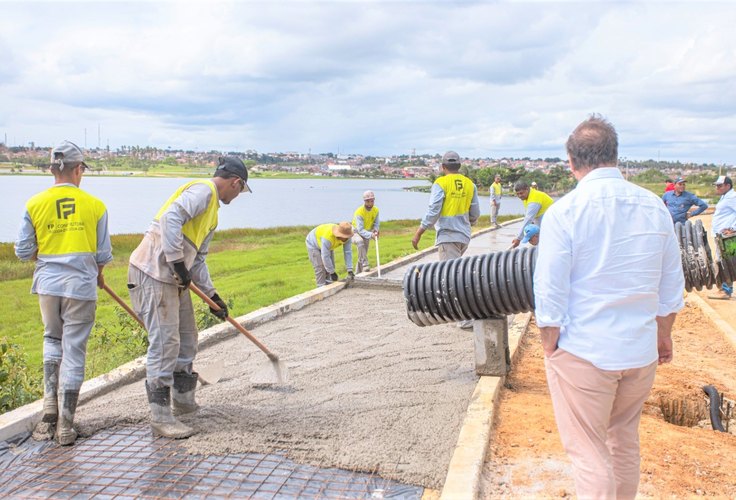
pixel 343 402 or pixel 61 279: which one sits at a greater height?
pixel 61 279

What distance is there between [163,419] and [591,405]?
2784 mm

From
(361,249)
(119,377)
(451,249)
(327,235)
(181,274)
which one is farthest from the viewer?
(361,249)

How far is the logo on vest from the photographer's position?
421 cm

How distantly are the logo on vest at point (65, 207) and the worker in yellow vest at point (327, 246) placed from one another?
16.8ft

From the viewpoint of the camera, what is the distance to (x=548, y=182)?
208 ft

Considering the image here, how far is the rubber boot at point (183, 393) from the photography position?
4.49 m

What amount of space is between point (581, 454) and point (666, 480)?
3.56ft

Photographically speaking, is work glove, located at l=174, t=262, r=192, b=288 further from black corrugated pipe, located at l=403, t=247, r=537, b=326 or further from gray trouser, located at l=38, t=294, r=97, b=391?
black corrugated pipe, located at l=403, t=247, r=537, b=326

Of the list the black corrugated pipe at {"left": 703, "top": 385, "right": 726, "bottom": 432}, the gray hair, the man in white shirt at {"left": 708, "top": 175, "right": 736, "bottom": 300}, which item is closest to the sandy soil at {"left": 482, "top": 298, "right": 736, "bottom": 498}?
the black corrugated pipe at {"left": 703, "top": 385, "right": 726, "bottom": 432}

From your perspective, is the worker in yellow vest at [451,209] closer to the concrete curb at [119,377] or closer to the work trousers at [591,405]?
the concrete curb at [119,377]

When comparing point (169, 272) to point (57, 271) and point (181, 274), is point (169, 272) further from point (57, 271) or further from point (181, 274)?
point (57, 271)

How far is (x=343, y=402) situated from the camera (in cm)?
464

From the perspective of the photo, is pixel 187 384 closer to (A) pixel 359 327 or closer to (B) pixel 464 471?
(B) pixel 464 471

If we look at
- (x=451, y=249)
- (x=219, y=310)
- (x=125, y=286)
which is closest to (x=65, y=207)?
(x=219, y=310)
